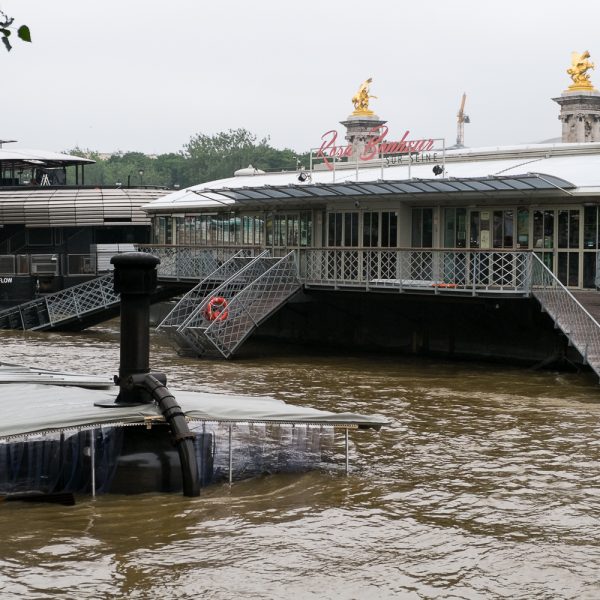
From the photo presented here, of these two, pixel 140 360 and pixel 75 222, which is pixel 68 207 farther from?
pixel 140 360

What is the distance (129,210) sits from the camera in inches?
1890

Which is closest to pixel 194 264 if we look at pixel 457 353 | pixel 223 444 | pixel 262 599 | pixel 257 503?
pixel 457 353

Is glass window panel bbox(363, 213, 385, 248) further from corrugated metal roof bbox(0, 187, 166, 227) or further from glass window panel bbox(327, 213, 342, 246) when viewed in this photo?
corrugated metal roof bbox(0, 187, 166, 227)

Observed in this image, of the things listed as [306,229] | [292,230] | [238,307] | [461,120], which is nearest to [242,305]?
[238,307]

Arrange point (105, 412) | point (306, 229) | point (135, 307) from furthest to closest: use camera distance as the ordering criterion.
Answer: point (306, 229), point (135, 307), point (105, 412)

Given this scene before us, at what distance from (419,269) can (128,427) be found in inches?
643

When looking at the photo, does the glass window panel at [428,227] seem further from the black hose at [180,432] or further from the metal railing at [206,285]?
the black hose at [180,432]

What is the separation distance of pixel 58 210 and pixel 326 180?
14089mm

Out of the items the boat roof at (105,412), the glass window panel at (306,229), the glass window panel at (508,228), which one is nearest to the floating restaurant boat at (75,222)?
the glass window panel at (306,229)

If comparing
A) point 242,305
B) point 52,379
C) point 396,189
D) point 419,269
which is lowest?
point 52,379

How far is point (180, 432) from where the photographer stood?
13.6 meters

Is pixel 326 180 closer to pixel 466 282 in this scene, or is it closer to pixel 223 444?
pixel 466 282

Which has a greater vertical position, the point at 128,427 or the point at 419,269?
the point at 419,269

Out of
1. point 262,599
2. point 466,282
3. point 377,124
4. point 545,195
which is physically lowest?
point 262,599
